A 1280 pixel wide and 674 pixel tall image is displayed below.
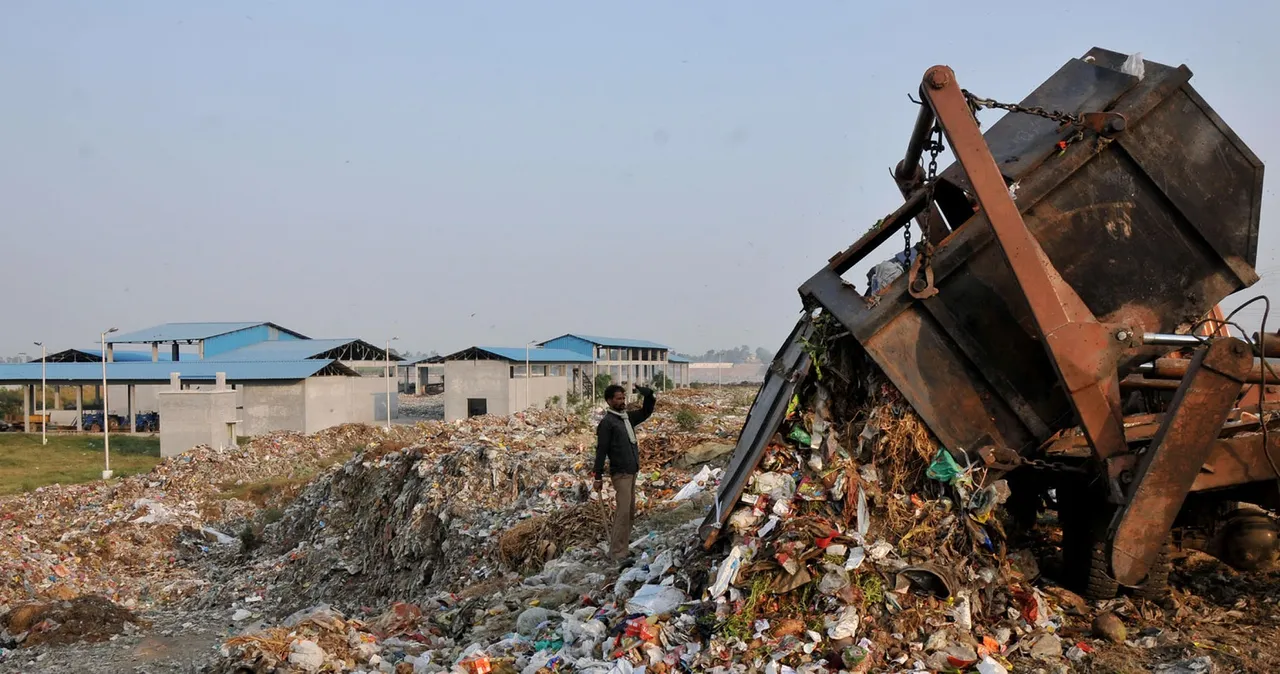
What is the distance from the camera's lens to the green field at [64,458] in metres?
19.0

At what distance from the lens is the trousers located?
5.87 meters

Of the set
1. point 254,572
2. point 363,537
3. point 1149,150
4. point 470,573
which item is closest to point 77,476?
point 254,572

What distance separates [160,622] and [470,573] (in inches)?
154

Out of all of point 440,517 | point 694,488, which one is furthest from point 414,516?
point 694,488

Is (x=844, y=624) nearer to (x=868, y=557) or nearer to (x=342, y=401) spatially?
(x=868, y=557)

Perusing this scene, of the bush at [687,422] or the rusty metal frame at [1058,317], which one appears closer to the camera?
the rusty metal frame at [1058,317]

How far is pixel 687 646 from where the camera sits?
3809 millimetres

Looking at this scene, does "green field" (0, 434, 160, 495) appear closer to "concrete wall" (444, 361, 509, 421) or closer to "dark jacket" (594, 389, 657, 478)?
"concrete wall" (444, 361, 509, 421)

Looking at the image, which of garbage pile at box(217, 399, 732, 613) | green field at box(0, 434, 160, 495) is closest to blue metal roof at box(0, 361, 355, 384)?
green field at box(0, 434, 160, 495)

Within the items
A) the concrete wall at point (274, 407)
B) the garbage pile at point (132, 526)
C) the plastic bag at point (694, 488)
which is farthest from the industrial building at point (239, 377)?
the plastic bag at point (694, 488)

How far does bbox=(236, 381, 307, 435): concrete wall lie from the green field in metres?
2.65

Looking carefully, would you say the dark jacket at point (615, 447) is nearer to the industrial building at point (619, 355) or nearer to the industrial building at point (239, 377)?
the industrial building at point (239, 377)

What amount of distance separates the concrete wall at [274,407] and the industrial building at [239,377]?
0.10 feet

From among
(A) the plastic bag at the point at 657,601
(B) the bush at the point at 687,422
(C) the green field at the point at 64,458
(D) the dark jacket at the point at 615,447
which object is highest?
(D) the dark jacket at the point at 615,447
